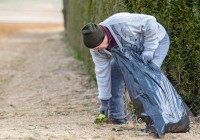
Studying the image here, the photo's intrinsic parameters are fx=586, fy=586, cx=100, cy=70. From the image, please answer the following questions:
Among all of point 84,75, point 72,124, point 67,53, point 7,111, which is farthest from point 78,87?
point 67,53

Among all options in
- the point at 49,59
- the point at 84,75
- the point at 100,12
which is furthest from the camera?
the point at 49,59

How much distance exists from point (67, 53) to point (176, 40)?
9432 millimetres

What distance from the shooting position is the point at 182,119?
5.91m

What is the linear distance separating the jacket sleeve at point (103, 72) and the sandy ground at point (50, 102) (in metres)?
0.38

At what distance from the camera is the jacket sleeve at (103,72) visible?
20.6ft

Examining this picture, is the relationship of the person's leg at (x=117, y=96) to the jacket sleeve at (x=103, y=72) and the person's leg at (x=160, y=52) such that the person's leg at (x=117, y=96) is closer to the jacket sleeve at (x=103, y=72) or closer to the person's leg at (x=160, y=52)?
the jacket sleeve at (x=103, y=72)

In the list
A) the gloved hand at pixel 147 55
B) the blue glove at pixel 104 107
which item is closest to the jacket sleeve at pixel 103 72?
the blue glove at pixel 104 107

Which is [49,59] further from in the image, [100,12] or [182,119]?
[182,119]

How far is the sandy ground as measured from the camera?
19.5 ft

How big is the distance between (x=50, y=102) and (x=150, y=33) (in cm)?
302

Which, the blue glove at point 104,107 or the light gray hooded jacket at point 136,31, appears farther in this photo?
the blue glove at point 104,107

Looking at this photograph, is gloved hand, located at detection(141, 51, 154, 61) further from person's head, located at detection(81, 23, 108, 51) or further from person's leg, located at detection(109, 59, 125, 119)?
person's leg, located at detection(109, 59, 125, 119)

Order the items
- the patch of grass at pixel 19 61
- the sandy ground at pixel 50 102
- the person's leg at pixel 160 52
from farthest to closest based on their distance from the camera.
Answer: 1. the patch of grass at pixel 19 61
2. the person's leg at pixel 160 52
3. the sandy ground at pixel 50 102

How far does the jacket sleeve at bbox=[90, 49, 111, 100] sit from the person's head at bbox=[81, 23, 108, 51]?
35 centimetres
